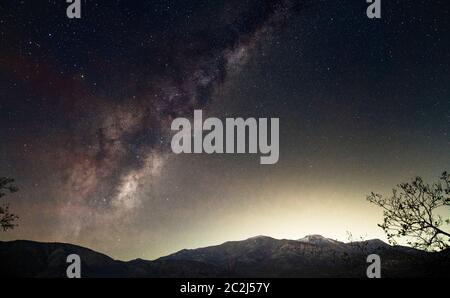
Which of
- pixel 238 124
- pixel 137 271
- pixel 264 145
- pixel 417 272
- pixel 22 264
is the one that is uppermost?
pixel 238 124
